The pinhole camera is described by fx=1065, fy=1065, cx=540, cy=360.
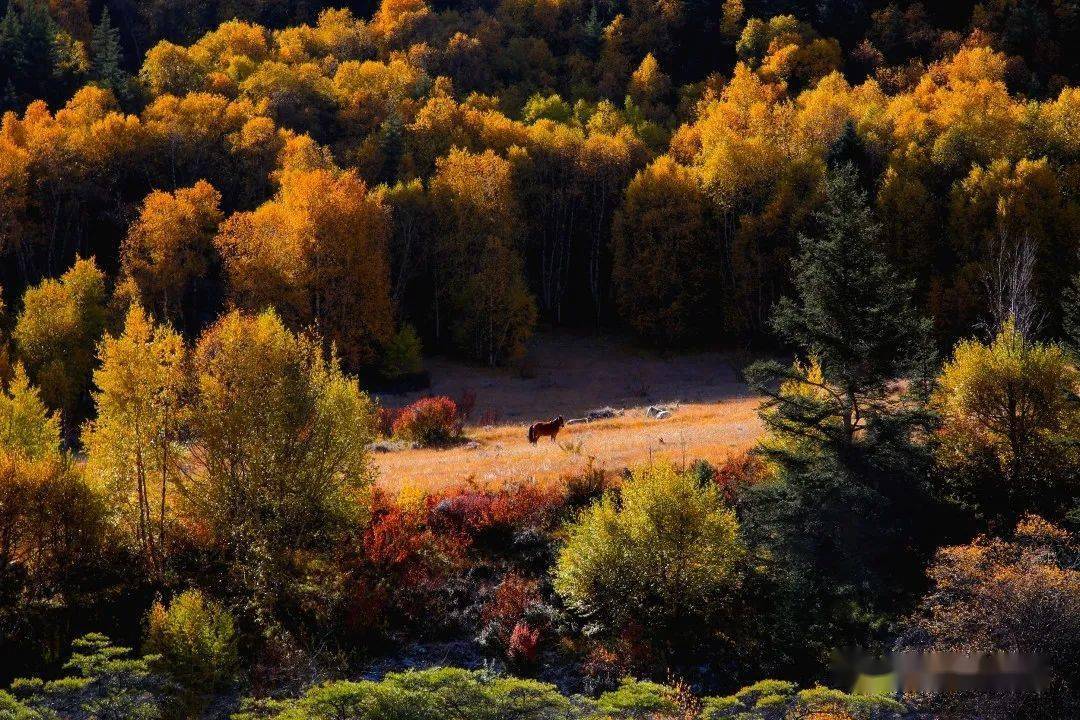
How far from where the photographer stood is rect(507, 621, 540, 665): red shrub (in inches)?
1001

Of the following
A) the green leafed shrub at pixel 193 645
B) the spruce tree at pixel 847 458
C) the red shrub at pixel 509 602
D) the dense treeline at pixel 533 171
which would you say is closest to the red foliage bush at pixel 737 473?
the spruce tree at pixel 847 458

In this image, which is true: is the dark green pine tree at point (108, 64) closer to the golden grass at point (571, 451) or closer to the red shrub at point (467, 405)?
the red shrub at point (467, 405)

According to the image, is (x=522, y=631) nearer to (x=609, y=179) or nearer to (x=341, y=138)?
(x=609, y=179)

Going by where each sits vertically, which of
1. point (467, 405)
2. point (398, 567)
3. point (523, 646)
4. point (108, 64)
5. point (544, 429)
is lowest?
point (523, 646)

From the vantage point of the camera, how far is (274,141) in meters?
58.8

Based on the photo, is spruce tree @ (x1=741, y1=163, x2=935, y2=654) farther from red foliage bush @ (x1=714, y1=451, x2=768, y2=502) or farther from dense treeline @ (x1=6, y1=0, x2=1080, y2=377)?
dense treeline @ (x1=6, y1=0, x2=1080, y2=377)

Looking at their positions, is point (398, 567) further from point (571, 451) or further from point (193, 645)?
point (571, 451)

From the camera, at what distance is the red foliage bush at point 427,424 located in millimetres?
38281

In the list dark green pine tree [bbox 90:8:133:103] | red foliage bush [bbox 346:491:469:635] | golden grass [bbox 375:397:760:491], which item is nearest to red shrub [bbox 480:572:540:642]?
red foliage bush [bbox 346:491:469:635]

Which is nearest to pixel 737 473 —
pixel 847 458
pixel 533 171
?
pixel 847 458

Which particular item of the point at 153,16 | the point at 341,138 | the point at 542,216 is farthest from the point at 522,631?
the point at 153,16

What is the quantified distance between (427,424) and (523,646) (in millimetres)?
14047

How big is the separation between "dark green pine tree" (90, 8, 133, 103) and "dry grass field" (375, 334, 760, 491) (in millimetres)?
28606

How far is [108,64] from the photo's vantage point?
225 ft
